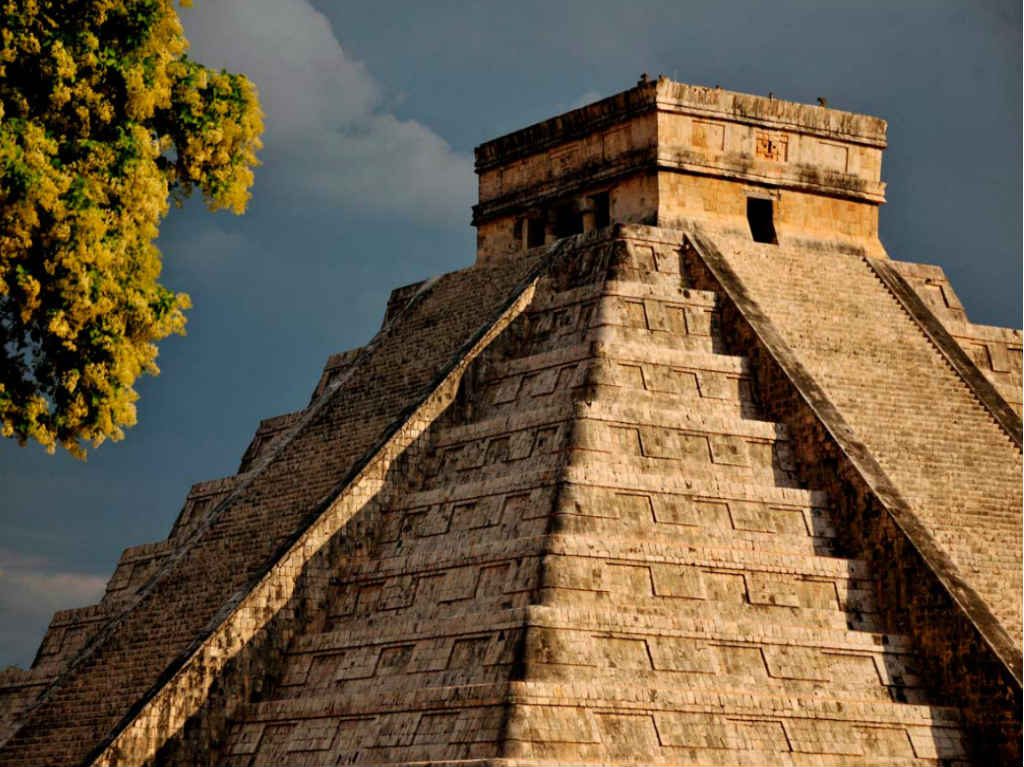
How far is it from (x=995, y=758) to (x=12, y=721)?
1360 centimetres

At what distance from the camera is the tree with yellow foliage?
19516 millimetres

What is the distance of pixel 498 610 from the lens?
74.2ft

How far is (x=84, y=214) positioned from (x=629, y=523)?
25.6ft

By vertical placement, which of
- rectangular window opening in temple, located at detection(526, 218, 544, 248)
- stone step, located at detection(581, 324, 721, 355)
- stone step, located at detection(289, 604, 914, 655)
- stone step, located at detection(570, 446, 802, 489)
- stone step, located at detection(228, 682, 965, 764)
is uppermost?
rectangular window opening in temple, located at detection(526, 218, 544, 248)

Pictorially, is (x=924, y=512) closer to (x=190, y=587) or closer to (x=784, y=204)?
(x=784, y=204)

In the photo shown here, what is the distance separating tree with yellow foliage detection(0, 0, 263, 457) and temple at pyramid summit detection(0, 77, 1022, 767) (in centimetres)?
497

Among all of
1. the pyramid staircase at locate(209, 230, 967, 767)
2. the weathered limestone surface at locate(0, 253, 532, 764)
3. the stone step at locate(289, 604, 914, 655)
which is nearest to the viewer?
the pyramid staircase at locate(209, 230, 967, 767)

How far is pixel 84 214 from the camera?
63.9 ft

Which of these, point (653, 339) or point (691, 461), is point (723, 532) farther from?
point (653, 339)

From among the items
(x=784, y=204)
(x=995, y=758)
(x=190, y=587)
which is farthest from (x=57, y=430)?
(x=784, y=204)

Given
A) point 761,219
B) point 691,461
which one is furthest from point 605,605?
point 761,219

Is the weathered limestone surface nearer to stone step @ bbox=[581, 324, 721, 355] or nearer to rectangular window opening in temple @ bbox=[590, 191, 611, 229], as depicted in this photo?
rectangular window opening in temple @ bbox=[590, 191, 611, 229]

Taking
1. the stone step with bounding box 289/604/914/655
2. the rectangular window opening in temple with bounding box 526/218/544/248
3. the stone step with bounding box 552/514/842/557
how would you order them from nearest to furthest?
the stone step with bounding box 289/604/914/655 → the stone step with bounding box 552/514/842/557 → the rectangular window opening in temple with bounding box 526/218/544/248

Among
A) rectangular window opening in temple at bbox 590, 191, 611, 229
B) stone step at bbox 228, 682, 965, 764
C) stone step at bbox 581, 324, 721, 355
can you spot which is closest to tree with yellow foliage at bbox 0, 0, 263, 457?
stone step at bbox 228, 682, 965, 764
